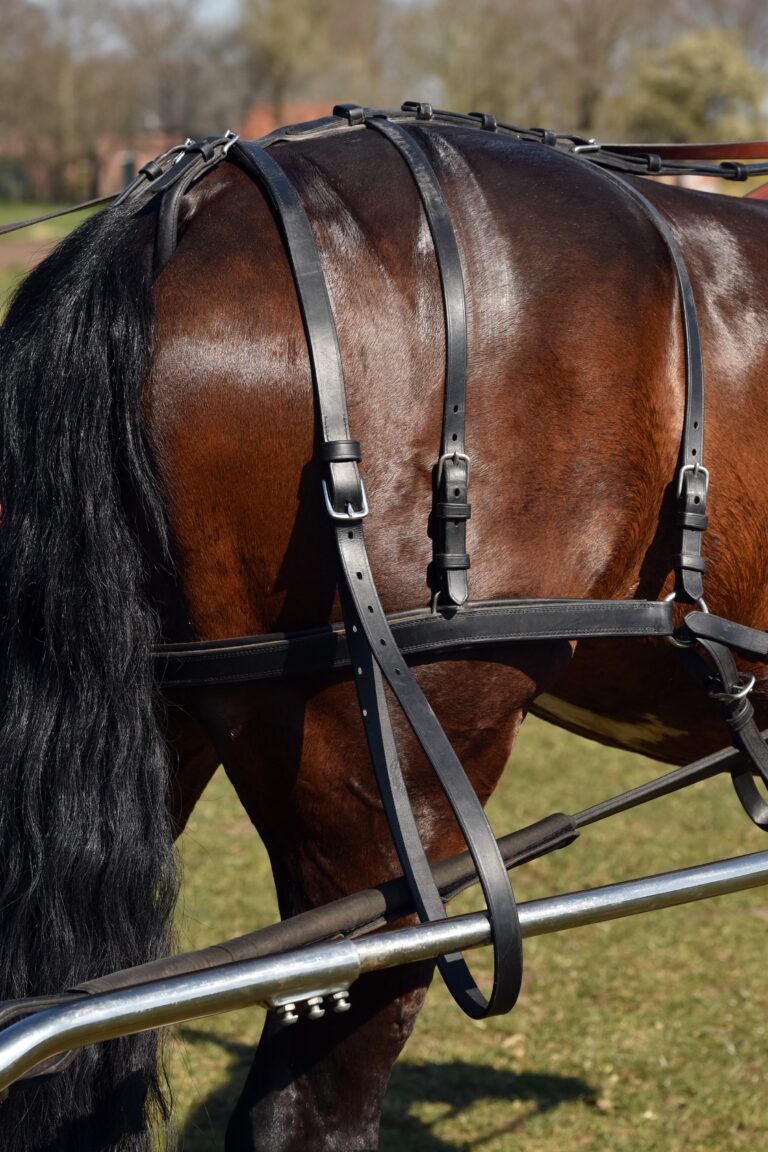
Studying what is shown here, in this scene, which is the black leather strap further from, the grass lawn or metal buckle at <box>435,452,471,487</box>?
the grass lawn

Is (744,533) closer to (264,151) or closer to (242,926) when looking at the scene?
(264,151)

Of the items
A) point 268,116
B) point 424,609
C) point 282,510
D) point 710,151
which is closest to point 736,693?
point 424,609

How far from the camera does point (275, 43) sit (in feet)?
108

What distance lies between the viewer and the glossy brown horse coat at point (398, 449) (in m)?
1.50

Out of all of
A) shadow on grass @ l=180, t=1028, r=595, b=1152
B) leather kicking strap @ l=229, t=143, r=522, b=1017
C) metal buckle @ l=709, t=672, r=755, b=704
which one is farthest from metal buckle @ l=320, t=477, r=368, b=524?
shadow on grass @ l=180, t=1028, r=595, b=1152

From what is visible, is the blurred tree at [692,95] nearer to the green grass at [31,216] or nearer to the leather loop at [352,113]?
the green grass at [31,216]

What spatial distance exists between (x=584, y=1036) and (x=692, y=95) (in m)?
28.2

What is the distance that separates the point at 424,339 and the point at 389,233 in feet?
0.53

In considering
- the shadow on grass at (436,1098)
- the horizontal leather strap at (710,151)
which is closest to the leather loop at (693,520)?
the horizontal leather strap at (710,151)

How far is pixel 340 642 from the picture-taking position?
1.53 meters

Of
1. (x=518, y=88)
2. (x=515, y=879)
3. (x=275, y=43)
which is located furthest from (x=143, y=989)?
(x=275, y=43)

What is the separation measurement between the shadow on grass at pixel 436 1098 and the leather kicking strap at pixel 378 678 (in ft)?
4.75

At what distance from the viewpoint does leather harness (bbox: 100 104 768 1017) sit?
1.46m

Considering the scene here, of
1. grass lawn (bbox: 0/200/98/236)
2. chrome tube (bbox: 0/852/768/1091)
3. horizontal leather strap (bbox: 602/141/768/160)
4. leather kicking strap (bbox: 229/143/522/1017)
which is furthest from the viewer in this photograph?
grass lawn (bbox: 0/200/98/236)
